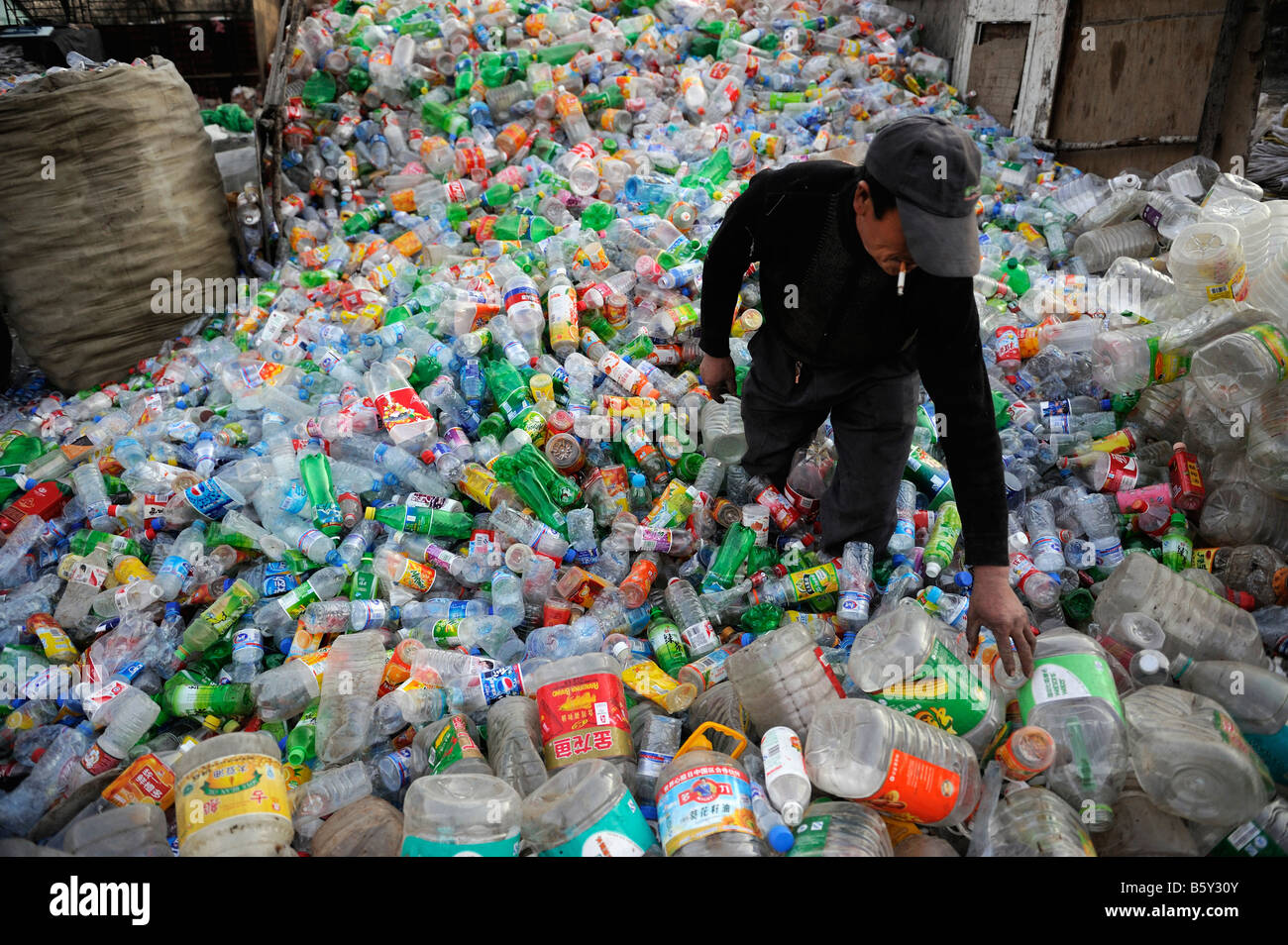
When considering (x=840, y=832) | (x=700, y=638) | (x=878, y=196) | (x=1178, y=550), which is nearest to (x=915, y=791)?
(x=840, y=832)

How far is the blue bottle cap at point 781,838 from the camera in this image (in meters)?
1.79

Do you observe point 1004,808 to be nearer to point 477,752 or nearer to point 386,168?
point 477,752

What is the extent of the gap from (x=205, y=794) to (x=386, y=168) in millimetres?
4781

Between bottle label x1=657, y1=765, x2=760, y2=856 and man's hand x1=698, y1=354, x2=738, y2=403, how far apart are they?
1557 mm

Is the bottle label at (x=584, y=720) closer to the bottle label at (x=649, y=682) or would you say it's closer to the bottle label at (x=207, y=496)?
the bottle label at (x=649, y=682)

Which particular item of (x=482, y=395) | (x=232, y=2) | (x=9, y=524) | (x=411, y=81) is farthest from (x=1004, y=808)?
(x=232, y=2)

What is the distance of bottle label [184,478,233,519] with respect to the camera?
3.19m

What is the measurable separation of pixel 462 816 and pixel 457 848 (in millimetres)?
109

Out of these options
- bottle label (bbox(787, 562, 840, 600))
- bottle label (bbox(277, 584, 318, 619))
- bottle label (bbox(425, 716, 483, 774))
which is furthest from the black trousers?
bottle label (bbox(277, 584, 318, 619))

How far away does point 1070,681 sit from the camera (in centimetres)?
210

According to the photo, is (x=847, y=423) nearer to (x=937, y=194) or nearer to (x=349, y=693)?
(x=937, y=194)

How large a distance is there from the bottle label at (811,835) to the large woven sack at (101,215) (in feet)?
13.8

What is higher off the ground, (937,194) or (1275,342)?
(937,194)

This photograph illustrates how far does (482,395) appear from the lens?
3688 millimetres
